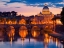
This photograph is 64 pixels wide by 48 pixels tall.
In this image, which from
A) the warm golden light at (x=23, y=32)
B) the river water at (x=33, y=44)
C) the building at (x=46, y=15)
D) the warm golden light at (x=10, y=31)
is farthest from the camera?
the building at (x=46, y=15)

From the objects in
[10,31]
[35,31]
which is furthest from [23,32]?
[35,31]

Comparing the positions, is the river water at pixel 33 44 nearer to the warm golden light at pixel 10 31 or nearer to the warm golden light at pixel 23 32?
the warm golden light at pixel 23 32

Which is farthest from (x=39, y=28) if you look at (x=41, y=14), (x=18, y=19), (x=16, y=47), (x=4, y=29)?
(x=16, y=47)

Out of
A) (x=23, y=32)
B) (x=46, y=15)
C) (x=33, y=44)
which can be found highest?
(x=46, y=15)

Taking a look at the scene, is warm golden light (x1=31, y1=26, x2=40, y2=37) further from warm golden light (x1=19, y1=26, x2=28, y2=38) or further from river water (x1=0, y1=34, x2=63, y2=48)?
river water (x1=0, y1=34, x2=63, y2=48)

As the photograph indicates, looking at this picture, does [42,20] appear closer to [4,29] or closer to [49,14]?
[49,14]

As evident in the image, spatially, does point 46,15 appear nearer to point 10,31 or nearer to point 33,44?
point 10,31

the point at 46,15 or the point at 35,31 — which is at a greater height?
the point at 46,15

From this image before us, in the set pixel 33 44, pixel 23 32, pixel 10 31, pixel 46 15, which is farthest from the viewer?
pixel 46 15

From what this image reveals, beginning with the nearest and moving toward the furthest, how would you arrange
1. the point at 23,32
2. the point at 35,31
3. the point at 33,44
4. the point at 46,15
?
the point at 33,44, the point at 23,32, the point at 35,31, the point at 46,15

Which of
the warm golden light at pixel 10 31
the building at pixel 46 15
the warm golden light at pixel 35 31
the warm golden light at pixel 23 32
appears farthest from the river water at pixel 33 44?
the building at pixel 46 15

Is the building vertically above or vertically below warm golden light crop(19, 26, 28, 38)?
above

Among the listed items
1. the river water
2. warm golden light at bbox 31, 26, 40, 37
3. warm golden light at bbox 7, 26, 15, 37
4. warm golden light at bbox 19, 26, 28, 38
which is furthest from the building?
the river water

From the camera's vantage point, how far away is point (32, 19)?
3292 inches
